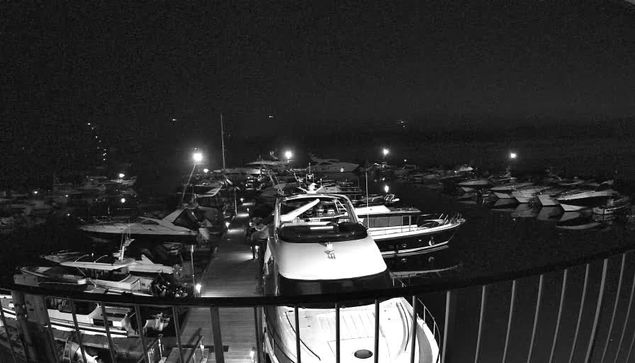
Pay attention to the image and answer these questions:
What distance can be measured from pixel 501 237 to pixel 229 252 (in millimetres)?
20712

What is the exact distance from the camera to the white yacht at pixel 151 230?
18344mm

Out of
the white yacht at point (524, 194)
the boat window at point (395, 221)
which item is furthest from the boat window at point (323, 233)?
the white yacht at point (524, 194)

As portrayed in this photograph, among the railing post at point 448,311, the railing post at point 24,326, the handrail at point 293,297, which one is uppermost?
the handrail at point 293,297

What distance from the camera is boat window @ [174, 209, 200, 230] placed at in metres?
20.0

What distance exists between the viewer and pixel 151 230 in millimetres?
18484

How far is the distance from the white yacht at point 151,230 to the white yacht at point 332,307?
14.0 meters

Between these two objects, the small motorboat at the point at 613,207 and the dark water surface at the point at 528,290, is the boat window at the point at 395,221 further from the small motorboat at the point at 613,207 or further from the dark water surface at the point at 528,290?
the small motorboat at the point at 613,207

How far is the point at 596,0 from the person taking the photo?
3723 mm

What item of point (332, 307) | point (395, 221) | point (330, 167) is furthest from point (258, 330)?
point (330, 167)

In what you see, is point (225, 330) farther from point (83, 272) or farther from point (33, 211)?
point (33, 211)

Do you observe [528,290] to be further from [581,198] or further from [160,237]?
[581,198]


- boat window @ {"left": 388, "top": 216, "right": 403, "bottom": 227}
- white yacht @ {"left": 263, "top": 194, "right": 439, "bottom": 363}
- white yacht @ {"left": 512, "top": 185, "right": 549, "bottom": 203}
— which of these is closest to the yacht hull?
boat window @ {"left": 388, "top": 216, "right": 403, "bottom": 227}

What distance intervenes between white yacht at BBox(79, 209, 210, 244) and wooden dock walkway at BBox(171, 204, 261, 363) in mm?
6014

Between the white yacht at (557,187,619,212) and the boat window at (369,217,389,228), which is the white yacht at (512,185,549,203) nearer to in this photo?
the white yacht at (557,187,619,212)
